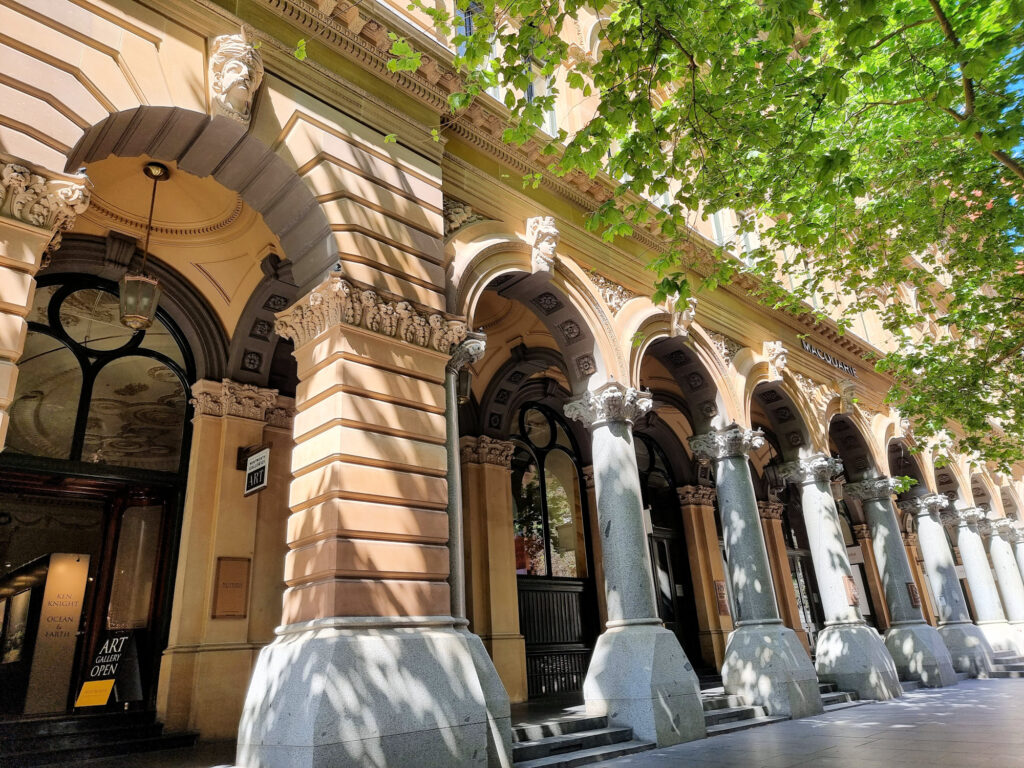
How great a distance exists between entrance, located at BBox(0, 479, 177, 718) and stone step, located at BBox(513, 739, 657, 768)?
566 centimetres

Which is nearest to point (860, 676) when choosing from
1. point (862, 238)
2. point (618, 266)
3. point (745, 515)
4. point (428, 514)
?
point (745, 515)

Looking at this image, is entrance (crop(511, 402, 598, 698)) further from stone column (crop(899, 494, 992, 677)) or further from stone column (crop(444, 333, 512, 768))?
stone column (crop(899, 494, 992, 677))

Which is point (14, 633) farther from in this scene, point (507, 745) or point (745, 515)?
point (745, 515)

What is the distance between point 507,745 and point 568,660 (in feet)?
26.9

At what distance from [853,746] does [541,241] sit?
25.0 feet

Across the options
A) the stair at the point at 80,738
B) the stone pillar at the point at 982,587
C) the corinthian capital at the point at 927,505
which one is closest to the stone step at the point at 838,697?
the corinthian capital at the point at 927,505

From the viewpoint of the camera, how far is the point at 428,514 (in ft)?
23.4

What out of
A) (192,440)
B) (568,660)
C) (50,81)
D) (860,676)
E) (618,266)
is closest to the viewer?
(50,81)

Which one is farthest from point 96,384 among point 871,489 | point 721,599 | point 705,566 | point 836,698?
point 871,489

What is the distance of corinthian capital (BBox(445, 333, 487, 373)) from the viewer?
8289mm

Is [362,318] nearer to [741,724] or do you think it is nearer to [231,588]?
[231,588]

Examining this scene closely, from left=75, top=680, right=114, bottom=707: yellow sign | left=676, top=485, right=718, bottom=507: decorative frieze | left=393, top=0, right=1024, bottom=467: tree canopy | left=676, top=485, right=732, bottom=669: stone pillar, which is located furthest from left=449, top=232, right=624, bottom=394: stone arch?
left=676, top=485, right=732, bottom=669: stone pillar

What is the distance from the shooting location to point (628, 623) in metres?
9.46

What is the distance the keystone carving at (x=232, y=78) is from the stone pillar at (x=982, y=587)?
23.3 meters
